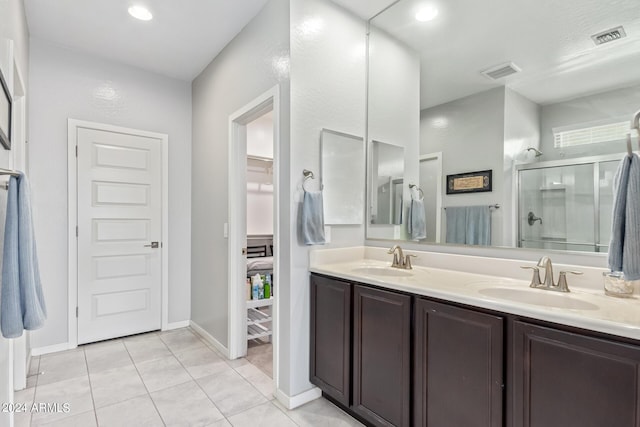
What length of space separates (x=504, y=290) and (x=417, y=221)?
2.53ft

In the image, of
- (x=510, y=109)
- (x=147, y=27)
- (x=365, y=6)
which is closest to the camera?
(x=510, y=109)

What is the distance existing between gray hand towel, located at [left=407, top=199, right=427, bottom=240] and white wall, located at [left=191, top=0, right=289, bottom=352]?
2.90 feet

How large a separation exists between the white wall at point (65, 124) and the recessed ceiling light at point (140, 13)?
0.91 meters

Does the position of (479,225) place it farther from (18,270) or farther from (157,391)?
(157,391)

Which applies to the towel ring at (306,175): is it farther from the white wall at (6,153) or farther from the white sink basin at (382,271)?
the white wall at (6,153)

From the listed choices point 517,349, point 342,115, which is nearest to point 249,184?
point 342,115

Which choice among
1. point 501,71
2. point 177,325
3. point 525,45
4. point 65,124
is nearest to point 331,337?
point 501,71

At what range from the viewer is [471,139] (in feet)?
6.31

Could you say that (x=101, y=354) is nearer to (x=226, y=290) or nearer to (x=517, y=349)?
(x=226, y=290)

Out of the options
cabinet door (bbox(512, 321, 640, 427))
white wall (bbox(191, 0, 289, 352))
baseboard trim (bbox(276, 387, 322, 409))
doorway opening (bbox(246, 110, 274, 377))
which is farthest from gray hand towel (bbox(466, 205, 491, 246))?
doorway opening (bbox(246, 110, 274, 377))

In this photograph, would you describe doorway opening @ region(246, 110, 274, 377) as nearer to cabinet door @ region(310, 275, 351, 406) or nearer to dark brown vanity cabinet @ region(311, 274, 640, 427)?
cabinet door @ region(310, 275, 351, 406)

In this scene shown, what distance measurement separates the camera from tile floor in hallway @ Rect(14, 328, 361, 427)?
188cm

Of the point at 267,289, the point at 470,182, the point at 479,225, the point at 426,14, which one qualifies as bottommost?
the point at 267,289

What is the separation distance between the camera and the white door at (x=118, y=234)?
2.94 m
